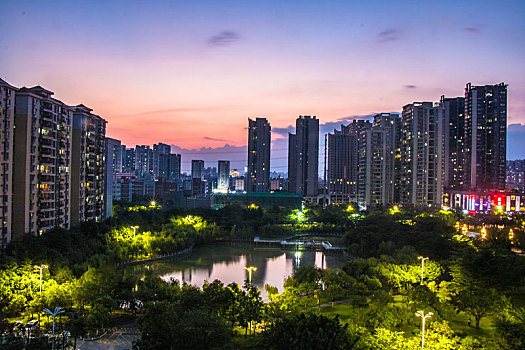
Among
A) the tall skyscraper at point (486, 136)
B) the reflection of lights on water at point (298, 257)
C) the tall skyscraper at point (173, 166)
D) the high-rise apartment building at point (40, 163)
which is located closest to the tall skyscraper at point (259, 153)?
the tall skyscraper at point (173, 166)

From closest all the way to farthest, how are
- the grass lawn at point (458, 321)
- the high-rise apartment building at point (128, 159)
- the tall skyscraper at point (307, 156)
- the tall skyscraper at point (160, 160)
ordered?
the grass lawn at point (458, 321) → the tall skyscraper at point (307, 156) → the tall skyscraper at point (160, 160) → the high-rise apartment building at point (128, 159)

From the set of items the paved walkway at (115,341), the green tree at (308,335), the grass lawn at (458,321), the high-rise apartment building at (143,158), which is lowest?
the paved walkway at (115,341)

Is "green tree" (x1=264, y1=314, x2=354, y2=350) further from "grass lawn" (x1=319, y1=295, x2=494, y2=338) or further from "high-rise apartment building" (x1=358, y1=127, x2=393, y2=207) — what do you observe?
"high-rise apartment building" (x1=358, y1=127, x2=393, y2=207)

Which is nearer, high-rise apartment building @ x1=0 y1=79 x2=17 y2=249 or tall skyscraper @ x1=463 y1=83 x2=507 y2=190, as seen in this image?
high-rise apartment building @ x1=0 y1=79 x2=17 y2=249

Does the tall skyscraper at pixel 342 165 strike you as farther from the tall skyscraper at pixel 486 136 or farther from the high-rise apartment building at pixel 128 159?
the high-rise apartment building at pixel 128 159

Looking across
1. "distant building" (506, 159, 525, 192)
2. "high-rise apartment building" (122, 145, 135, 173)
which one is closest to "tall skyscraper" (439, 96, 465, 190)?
"distant building" (506, 159, 525, 192)

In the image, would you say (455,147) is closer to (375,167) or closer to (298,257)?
(375,167)

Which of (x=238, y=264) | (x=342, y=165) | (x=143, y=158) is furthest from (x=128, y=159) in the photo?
(x=238, y=264)
